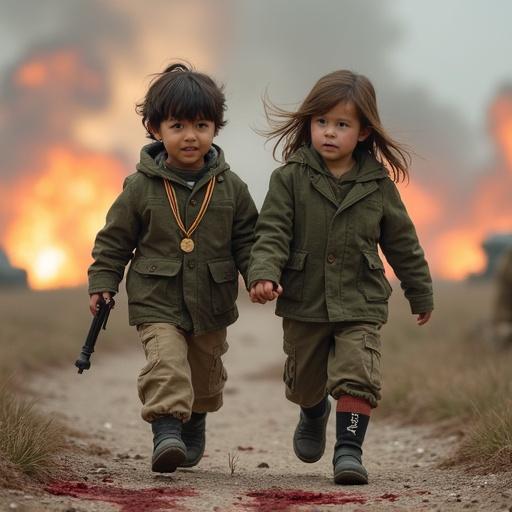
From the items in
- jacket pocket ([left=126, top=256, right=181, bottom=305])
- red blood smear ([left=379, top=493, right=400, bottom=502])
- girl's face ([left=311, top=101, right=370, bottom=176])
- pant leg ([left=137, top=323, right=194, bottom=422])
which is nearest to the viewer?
red blood smear ([left=379, top=493, right=400, bottom=502])

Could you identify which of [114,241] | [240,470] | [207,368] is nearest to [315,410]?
[240,470]

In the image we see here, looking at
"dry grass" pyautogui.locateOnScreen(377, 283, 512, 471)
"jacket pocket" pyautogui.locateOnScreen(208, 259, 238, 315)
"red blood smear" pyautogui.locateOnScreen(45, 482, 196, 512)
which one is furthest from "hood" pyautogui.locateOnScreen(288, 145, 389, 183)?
"red blood smear" pyautogui.locateOnScreen(45, 482, 196, 512)

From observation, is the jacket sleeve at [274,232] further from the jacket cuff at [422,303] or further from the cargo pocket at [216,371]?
the jacket cuff at [422,303]

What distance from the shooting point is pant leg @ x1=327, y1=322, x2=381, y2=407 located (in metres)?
4.83

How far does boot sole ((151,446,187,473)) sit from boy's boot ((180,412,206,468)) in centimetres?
69

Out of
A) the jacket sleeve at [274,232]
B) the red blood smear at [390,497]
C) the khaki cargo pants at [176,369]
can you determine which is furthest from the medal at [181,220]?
the red blood smear at [390,497]

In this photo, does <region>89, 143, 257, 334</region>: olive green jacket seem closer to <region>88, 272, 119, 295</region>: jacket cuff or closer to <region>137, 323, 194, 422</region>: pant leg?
<region>88, 272, 119, 295</region>: jacket cuff

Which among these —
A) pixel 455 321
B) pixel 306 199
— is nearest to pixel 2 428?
pixel 306 199

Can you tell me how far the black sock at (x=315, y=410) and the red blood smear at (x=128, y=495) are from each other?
41.3 inches

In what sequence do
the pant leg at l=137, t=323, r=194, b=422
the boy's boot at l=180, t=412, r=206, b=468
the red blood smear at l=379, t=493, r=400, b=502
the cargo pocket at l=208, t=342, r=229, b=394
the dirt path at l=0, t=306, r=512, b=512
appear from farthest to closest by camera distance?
the boy's boot at l=180, t=412, r=206, b=468 → the cargo pocket at l=208, t=342, r=229, b=394 → the pant leg at l=137, t=323, r=194, b=422 → the red blood smear at l=379, t=493, r=400, b=502 → the dirt path at l=0, t=306, r=512, b=512

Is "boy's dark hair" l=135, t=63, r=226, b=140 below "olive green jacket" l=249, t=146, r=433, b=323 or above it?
above

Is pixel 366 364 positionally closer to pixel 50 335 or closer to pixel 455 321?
pixel 50 335

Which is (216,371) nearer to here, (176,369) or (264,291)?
(176,369)

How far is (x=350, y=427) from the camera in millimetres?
4840
